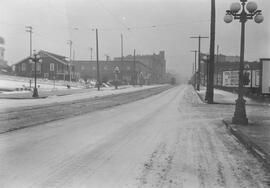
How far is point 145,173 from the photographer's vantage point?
20.4 feet

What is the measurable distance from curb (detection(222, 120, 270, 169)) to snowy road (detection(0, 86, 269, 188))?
0.53ft

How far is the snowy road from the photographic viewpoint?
228 inches

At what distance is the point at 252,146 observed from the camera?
28.6 feet

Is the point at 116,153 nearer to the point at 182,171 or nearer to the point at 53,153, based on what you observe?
the point at 53,153

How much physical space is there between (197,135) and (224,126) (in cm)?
273

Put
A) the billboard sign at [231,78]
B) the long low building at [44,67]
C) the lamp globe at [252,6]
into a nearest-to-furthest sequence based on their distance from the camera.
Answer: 1. the lamp globe at [252,6]
2. the billboard sign at [231,78]
3. the long low building at [44,67]

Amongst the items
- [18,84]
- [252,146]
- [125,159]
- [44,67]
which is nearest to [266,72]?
[252,146]

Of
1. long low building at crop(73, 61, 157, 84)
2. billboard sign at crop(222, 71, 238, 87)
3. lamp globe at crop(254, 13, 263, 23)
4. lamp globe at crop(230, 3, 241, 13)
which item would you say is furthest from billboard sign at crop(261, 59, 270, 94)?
long low building at crop(73, 61, 157, 84)

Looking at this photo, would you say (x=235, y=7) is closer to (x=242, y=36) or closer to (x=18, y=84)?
(x=242, y=36)

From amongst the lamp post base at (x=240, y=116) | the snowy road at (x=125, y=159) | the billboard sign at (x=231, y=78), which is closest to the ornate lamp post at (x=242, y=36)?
the lamp post base at (x=240, y=116)

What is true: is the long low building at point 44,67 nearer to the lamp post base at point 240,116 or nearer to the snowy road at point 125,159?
the lamp post base at point 240,116

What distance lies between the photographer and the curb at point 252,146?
23.9ft

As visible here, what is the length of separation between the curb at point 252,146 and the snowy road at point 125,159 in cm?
16

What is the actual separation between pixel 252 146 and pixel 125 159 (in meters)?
3.30
